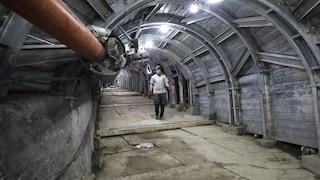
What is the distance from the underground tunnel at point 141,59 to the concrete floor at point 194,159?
0.07m

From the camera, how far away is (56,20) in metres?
1.43

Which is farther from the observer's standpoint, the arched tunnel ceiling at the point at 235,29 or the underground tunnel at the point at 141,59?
the arched tunnel ceiling at the point at 235,29

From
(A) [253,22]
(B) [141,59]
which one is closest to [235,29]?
(A) [253,22]

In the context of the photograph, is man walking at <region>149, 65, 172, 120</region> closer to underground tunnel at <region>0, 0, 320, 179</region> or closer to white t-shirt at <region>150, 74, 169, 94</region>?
white t-shirt at <region>150, 74, 169, 94</region>

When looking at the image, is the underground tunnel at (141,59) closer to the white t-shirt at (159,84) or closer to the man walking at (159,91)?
the man walking at (159,91)

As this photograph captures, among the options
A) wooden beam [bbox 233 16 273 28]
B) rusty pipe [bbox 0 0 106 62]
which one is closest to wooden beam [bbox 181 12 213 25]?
wooden beam [bbox 233 16 273 28]

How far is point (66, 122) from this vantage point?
2705mm

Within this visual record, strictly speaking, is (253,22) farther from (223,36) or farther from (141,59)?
(141,59)

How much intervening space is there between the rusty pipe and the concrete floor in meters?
2.23

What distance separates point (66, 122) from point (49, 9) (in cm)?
179

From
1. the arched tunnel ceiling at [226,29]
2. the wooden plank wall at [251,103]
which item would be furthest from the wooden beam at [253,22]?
the wooden plank wall at [251,103]

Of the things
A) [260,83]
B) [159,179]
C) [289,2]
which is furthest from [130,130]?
[289,2]

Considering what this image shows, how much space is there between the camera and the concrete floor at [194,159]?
3.14 metres

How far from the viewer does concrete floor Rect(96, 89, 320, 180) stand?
3.14 metres
